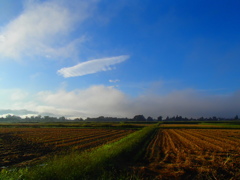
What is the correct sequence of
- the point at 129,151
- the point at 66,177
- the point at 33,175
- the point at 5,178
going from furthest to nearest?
the point at 129,151 → the point at 66,177 → the point at 33,175 → the point at 5,178

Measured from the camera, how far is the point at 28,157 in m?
14.3

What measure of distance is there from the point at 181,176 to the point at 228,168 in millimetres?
3477

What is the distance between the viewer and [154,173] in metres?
9.60

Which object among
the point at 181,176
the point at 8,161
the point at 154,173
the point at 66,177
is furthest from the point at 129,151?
the point at 8,161

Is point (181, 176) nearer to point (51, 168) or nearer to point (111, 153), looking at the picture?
point (111, 153)

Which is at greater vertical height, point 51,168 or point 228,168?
point 51,168

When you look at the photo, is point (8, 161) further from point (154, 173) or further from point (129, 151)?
point (154, 173)

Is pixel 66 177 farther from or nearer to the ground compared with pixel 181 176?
farther from the ground

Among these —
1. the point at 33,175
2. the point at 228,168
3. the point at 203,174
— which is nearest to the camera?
the point at 33,175

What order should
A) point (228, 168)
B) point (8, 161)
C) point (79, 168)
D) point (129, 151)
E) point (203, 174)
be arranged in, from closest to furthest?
point (79, 168), point (203, 174), point (228, 168), point (8, 161), point (129, 151)

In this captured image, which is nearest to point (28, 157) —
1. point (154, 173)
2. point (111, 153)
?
point (111, 153)

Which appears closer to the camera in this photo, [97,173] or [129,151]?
[97,173]

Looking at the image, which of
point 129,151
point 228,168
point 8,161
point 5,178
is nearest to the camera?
point 5,178

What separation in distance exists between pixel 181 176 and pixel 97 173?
4797 mm
